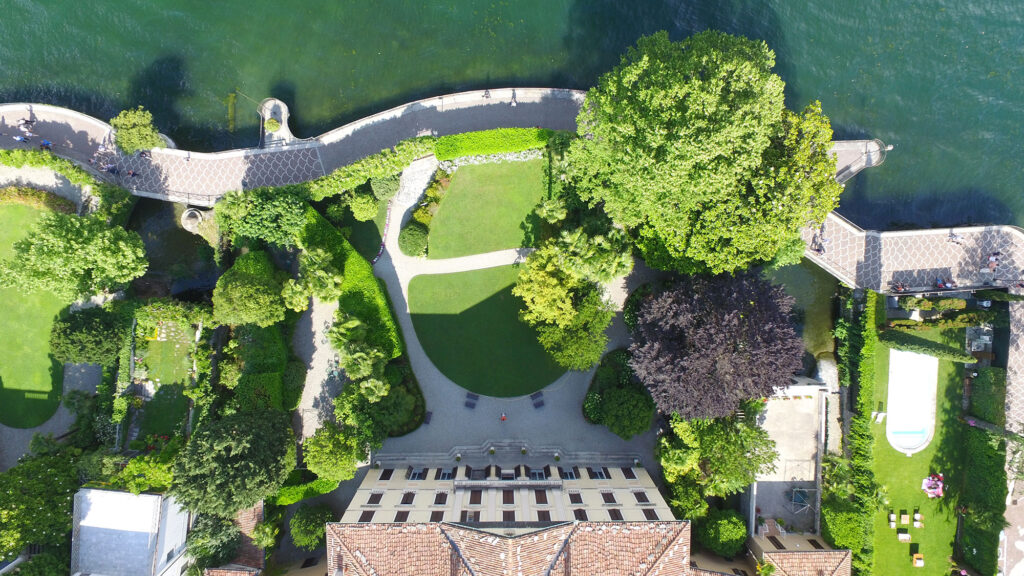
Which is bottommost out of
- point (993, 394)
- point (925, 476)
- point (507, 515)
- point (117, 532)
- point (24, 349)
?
point (117, 532)

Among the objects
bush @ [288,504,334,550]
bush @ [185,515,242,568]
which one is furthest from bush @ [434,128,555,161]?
bush @ [185,515,242,568]

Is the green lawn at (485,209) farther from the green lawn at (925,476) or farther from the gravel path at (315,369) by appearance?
the green lawn at (925,476)

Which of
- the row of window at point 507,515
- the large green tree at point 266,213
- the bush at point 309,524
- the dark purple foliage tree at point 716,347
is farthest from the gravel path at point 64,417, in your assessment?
the dark purple foliage tree at point 716,347

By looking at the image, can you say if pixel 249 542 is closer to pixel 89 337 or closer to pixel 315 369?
pixel 315 369

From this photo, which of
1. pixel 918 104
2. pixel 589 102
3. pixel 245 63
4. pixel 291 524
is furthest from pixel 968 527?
pixel 245 63

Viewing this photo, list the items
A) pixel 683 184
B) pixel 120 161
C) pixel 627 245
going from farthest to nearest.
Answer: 1. pixel 120 161
2. pixel 627 245
3. pixel 683 184

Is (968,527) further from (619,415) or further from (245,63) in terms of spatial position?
(245,63)

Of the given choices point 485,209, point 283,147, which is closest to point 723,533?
point 485,209
